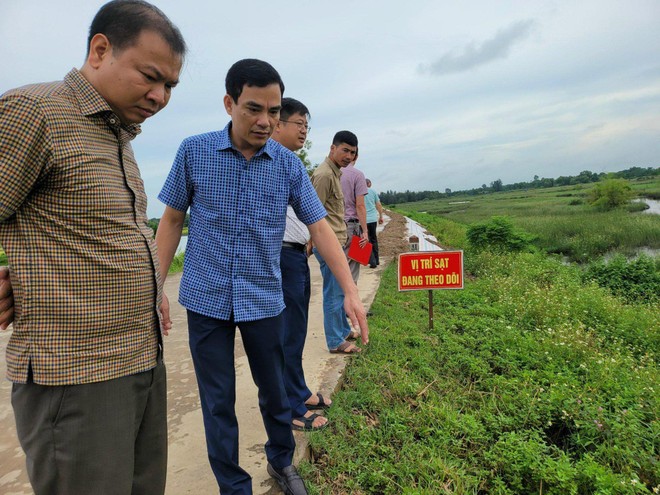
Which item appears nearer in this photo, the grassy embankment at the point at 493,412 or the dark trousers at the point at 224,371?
the dark trousers at the point at 224,371

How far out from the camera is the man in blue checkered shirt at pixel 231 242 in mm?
1705

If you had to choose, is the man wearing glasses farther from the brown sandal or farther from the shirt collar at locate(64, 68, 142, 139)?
the shirt collar at locate(64, 68, 142, 139)

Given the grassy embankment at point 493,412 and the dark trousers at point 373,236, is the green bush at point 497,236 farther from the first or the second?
the grassy embankment at point 493,412

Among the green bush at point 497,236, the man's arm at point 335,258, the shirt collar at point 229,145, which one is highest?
Result: the shirt collar at point 229,145

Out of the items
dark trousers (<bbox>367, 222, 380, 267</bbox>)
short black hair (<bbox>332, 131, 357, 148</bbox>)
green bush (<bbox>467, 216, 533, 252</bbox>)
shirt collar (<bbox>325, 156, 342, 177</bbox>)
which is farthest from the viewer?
green bush (<bbox>467, 216, 533, 252</bbox>)

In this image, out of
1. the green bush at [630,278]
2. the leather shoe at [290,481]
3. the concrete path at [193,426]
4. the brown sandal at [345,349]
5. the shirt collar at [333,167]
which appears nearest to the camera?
the leather shoe at [290,481]

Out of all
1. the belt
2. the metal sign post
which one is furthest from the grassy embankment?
the belt

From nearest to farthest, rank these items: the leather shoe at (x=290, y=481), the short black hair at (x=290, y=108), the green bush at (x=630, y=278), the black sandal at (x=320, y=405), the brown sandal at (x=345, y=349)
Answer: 1. the leather shoe at (x=290, y=481)
2. the short black hair at (x=290, y=108)
3. the black sandal at (x=320, y=405)
4. the brown sandal at (x=345, y=349)
5. the green bush at (x=630, y=278)

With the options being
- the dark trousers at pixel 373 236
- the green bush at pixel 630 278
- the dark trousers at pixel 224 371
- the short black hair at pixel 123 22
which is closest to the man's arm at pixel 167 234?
the dark trousers at pixel 224 371

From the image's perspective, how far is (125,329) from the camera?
1.20 m

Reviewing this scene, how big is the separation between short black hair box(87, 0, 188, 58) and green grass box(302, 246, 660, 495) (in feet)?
6.52

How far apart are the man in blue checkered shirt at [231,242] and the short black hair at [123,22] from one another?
1.78 ft

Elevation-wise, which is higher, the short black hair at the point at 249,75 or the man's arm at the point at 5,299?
the short black hair at the point at 249,75

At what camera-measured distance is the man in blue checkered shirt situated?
171 cm
